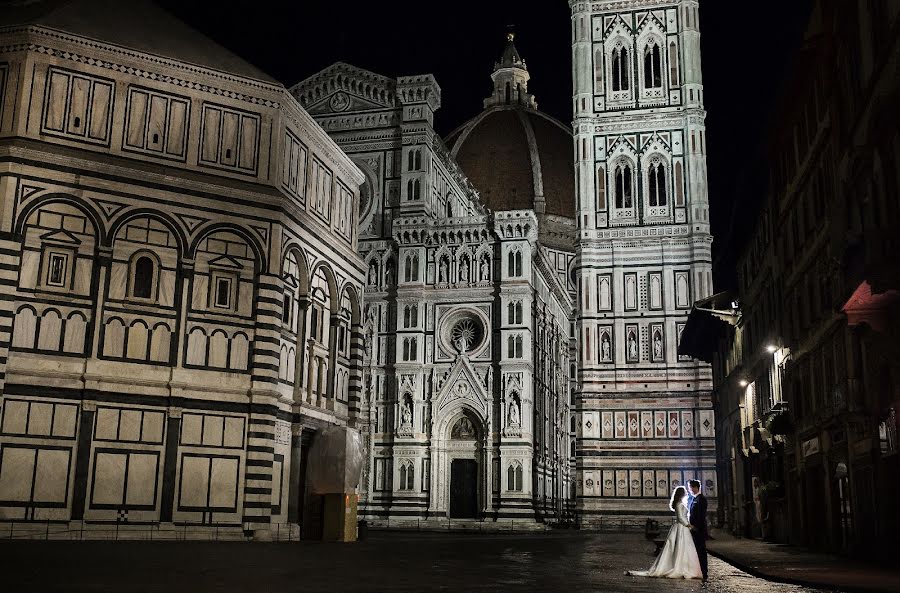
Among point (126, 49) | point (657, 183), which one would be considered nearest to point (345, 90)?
point (657, 183)

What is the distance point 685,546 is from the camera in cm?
1359

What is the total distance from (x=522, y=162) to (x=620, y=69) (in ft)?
104

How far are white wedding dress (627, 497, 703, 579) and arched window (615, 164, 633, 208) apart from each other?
41.8 metres

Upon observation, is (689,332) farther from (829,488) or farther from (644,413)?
(829,488)

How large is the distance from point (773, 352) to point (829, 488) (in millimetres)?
6201

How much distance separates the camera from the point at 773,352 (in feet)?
83.0

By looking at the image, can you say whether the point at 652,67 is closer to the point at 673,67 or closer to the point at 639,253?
the point at 673,67

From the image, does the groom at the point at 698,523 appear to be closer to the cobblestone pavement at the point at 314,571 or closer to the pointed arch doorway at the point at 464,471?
the cobblestone pavement at the point at 314,571

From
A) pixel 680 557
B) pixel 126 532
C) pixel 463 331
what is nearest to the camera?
pixel 680 557

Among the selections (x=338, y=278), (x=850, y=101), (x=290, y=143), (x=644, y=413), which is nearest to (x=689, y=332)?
(x=644, y=413)

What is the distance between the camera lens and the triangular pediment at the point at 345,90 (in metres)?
54.0

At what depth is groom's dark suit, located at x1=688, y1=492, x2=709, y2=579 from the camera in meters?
13.5

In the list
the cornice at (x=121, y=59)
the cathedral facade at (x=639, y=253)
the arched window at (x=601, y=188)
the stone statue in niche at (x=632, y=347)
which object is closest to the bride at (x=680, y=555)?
the cornice at (x=121, y=59)

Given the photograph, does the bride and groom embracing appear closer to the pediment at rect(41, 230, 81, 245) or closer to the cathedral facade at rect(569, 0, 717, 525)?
the pediment at rect(41, 230, 81, 245)
